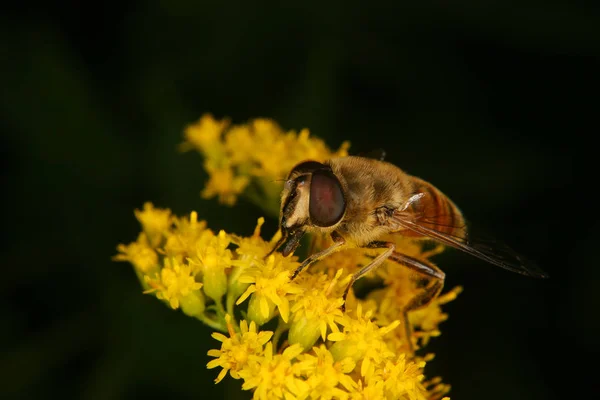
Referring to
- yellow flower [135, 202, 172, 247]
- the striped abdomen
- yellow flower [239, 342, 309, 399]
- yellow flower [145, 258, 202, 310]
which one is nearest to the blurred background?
yellow flower [135, 202, 172, 247]

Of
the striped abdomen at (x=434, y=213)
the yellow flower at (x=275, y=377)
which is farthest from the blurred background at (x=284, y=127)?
the striped abdomen at (x=434, y=213)

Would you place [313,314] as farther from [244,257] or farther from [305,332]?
[244,257]

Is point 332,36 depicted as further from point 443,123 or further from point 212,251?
point 212,251

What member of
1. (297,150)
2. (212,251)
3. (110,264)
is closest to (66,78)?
(110,264)

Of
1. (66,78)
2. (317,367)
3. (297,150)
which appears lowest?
(317,367)

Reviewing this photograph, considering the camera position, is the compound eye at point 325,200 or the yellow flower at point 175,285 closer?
the compound eye at point 325,200

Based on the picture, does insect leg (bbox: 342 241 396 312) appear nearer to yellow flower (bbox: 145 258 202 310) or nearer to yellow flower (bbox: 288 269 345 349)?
yellow flower (bbox: 288 269 345 349)

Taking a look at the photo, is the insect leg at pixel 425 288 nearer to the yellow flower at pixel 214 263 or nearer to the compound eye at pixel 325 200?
the compound eye at pixel 325 200
